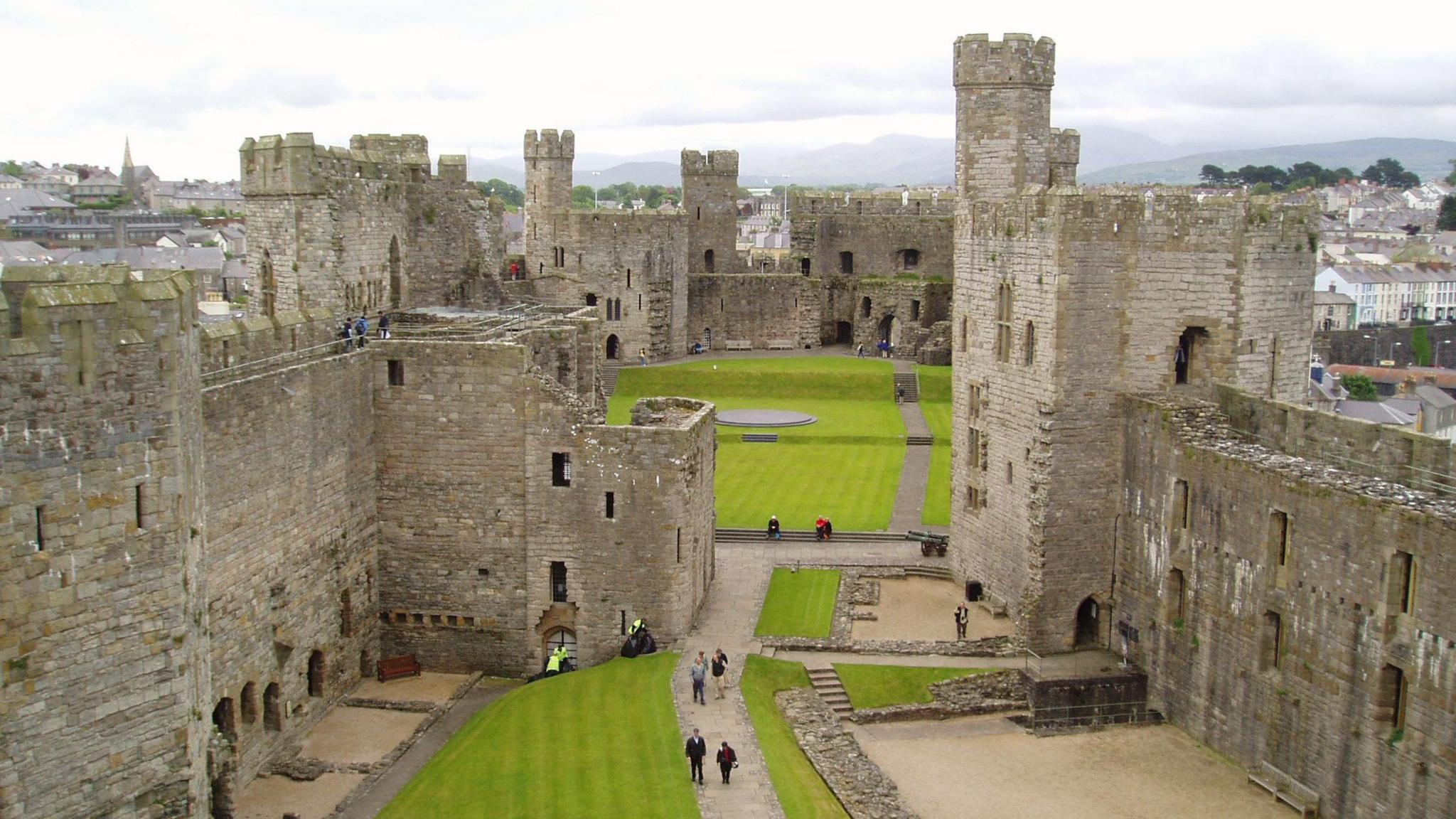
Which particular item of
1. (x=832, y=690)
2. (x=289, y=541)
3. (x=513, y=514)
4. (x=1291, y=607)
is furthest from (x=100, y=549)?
(x=1291, y=607)

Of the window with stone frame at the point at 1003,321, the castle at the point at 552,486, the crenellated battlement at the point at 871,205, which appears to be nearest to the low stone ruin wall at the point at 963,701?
the castle at the point at 552,486

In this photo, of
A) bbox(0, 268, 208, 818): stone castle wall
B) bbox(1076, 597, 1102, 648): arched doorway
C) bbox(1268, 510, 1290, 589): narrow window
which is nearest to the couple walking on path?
bbox(0, 268, 208, 818): stone castle wall

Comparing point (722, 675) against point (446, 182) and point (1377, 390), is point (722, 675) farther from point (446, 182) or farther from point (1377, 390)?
point (1377, 390)

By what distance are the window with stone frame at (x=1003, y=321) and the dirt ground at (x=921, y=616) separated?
20.4ft

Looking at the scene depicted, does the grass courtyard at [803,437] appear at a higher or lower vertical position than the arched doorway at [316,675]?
higher

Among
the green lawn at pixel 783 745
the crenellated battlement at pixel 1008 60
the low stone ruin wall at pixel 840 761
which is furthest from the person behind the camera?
the crenellated battlement at pixel 1008 60

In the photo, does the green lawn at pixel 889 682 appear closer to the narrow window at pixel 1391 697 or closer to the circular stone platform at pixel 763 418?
the narrow window at pixel 1391 697

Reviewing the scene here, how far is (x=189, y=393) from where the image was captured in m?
20.2

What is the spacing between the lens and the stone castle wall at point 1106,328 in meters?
32.1

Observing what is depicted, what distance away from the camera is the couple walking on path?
25.3 metres

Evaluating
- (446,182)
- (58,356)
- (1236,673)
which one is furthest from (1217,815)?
(446,182)

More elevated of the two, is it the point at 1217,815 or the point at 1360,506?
the point at 1360,506

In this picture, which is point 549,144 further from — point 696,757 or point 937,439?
point 696,757

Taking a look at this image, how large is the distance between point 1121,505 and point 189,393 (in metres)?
20.3
